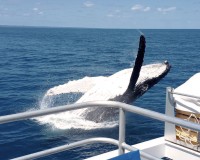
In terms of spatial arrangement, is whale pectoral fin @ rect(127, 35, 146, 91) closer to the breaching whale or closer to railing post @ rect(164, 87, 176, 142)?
the breaching whale

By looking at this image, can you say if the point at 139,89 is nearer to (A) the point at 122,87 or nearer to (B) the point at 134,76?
(A) the point at 122,87

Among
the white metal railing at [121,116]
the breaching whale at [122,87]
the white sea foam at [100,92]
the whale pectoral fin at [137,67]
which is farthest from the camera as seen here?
the white sea foam at [100,92]

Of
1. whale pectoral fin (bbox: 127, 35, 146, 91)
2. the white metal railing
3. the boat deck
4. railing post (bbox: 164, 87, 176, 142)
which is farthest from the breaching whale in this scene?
the white metal railing

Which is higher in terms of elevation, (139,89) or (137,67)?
(137,67)

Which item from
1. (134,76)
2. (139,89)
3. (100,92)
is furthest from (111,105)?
(139,89)

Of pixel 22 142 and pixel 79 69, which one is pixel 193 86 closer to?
pixel 22 142

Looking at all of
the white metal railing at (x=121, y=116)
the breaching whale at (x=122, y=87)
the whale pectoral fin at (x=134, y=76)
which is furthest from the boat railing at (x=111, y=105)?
the breaching whale at (x=122, y=87)

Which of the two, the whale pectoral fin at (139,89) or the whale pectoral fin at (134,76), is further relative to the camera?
the whale pectoral fin at (139,89)

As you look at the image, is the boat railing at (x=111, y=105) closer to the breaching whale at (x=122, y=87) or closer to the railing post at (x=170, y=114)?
the railing post at (x=170, y=114)

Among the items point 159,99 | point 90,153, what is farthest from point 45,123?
point 159,99

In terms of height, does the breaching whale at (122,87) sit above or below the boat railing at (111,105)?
below

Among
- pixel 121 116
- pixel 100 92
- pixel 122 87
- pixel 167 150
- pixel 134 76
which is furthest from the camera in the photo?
pixel 122 87

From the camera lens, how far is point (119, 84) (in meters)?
14.9

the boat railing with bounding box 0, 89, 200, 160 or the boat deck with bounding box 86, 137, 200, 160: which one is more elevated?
the boat railing with bounding box 0, 89, 200, 160
